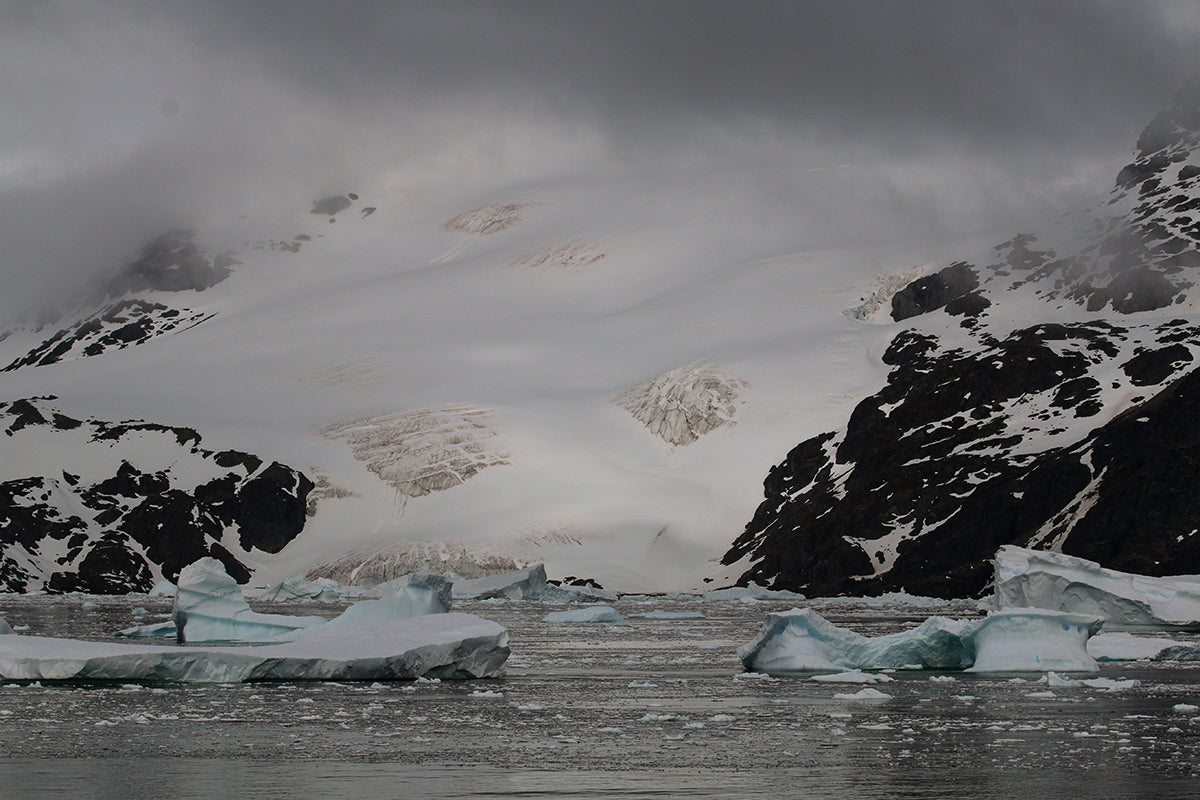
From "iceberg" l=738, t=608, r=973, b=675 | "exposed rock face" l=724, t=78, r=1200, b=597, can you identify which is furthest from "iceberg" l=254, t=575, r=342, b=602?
"iceberg" l=738, t=608, r=973, b=675

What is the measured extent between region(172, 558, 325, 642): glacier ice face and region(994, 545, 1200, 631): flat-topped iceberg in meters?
31.5

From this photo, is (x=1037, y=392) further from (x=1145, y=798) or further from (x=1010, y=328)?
(x=1145, y=798)

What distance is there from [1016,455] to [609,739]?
117m

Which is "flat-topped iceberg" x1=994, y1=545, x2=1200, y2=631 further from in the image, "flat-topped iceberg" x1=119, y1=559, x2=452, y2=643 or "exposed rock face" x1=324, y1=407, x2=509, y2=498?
"exposed rock face" x1=324, y1=407, x2=509, y2=498

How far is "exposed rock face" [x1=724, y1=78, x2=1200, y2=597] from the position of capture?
116250 mm

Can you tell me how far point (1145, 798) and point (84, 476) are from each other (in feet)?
592

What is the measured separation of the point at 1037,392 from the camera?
500ft

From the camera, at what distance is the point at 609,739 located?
1027 inches

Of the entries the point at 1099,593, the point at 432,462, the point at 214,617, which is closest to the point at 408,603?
the point at 214,617

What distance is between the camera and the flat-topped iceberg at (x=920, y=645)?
131 feet

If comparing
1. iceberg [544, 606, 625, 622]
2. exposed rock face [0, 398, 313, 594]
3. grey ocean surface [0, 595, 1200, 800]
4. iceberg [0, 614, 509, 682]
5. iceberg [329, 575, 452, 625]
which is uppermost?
exposed rock face [0, 398, 313, 594]

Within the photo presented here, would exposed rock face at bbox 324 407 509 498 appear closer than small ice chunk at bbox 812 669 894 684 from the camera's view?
No

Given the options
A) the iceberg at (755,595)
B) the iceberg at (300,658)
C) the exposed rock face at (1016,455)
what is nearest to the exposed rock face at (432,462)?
the exposed rock face at (1016,455)

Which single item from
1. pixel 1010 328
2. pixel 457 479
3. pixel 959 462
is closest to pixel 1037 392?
pixel 959 462
